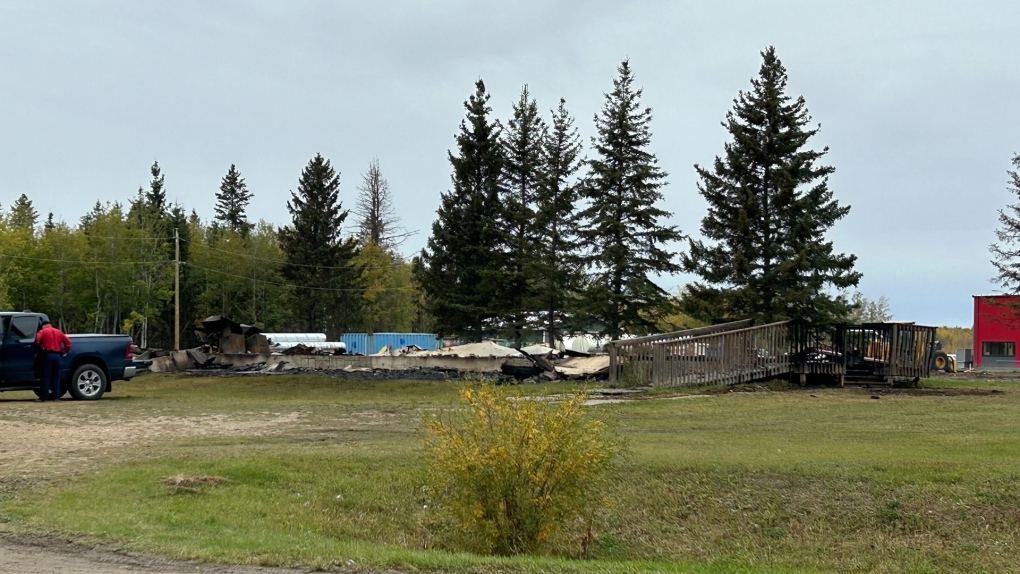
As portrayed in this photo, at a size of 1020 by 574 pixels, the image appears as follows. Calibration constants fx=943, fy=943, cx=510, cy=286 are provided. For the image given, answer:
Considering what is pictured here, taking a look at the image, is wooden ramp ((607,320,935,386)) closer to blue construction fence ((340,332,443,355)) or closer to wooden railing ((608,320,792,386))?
wooden railing ((608,320,792,386))

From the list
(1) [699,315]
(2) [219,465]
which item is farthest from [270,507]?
(1) [699,315]

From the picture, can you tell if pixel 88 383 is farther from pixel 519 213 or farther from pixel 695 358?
pixel 519 213

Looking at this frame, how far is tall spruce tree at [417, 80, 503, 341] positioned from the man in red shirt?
29.2 meters

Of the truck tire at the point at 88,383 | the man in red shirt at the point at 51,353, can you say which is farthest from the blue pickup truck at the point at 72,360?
the man in red shirt at the point at 51,353

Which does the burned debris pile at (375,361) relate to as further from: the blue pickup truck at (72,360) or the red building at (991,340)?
the red building at (991,340)

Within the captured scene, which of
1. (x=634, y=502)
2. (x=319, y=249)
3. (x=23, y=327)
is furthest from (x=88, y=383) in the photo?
(x=319, y=249)

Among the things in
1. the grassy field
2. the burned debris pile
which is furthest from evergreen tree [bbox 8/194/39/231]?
the grassy field

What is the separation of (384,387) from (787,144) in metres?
18.9

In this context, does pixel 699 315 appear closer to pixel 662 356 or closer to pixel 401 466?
pixel 662 356

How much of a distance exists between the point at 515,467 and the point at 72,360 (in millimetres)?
15847

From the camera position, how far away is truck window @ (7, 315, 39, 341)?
2031 cm

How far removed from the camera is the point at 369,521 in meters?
10.5

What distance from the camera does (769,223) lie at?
37.5 m

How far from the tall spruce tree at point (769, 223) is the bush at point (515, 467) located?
2843 cm
